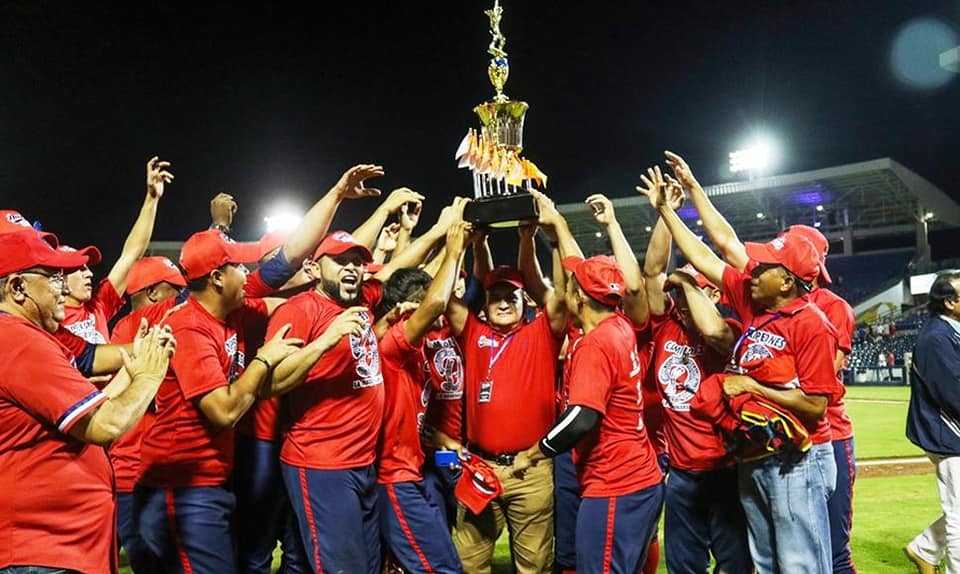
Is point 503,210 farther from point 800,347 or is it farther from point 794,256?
point 800,347

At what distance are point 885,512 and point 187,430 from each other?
708 cm

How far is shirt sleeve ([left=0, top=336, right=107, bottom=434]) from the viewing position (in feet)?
8.11

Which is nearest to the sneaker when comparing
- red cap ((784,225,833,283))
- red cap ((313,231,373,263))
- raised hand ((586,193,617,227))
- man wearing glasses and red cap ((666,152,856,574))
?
man wearing glasses and red cap ((666,152,856,574))

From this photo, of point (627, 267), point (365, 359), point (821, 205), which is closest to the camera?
point (365, 359)

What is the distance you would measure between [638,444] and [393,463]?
4.65 feet

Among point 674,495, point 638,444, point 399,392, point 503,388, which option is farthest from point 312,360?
point 674,495

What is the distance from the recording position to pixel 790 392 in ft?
11.6

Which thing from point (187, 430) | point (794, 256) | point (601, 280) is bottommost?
point (187, 430)

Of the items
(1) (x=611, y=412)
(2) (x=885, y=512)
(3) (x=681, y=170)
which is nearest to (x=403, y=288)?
(1) (x=611, y=412)

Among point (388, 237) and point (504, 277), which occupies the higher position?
point (388, 237)

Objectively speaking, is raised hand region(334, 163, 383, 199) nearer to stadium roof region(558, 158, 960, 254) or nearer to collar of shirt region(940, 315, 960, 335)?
collar of shirt region(940, 315, 960, 335)

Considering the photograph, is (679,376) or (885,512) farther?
(885,512)

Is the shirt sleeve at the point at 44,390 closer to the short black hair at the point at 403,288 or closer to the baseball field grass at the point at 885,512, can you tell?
the short black hair at the point at 403,288

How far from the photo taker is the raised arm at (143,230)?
17.1 feet
